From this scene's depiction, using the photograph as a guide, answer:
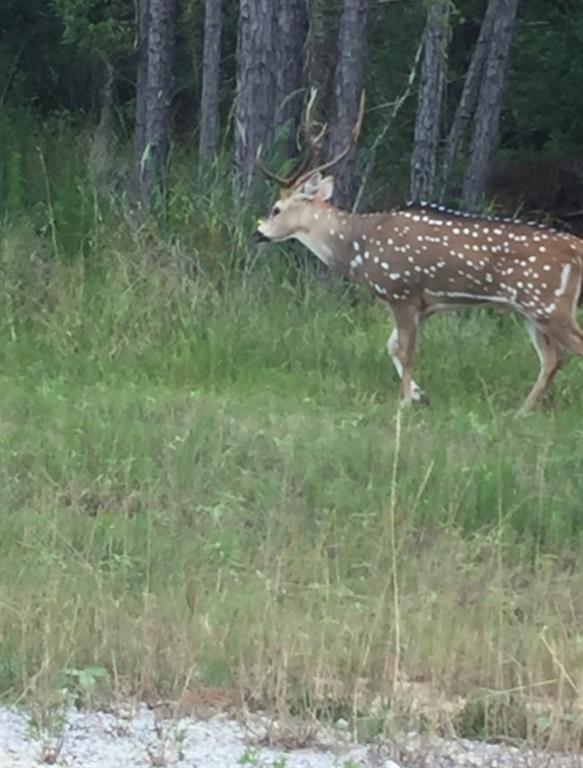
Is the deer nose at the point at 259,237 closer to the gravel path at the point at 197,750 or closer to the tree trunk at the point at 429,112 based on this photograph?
the tree trunk at the point at 429,112

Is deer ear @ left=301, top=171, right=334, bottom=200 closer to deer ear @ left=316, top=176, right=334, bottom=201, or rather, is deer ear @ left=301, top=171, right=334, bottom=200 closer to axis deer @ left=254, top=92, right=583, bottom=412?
deer ear @ left=316, top=176, right=334, bottom=201

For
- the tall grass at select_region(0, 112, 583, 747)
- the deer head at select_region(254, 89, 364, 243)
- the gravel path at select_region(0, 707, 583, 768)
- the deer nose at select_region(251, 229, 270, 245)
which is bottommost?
the tall grass at select_region(0, 112, 583, 747)

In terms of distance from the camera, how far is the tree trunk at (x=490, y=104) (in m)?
20.5

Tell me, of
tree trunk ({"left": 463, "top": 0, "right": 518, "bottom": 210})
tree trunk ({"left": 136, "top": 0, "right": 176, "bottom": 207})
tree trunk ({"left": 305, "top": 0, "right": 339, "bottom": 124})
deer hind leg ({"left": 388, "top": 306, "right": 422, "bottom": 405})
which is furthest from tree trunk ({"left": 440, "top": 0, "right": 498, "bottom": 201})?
deer hind leg ({"left": 388, "top": 306, "right": 422, "bottom": 405})

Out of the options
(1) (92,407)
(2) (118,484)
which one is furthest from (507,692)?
(1) (92,407)

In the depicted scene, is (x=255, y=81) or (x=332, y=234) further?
(x=255, y=81)

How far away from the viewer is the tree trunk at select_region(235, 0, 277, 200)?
A: 15.5 metres

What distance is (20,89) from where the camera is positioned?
28.4m

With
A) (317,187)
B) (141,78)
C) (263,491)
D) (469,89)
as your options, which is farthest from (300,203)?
(469,89)

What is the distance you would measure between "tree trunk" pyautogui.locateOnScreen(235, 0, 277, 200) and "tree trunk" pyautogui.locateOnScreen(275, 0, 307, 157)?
4.10 ft

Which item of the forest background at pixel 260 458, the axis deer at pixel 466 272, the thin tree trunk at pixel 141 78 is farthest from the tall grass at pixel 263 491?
the thin tree trunk at pixel 141 78

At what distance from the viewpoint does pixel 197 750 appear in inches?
241

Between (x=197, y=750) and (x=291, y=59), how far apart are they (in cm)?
1372

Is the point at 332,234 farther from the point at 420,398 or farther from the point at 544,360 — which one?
the point at 544,360
